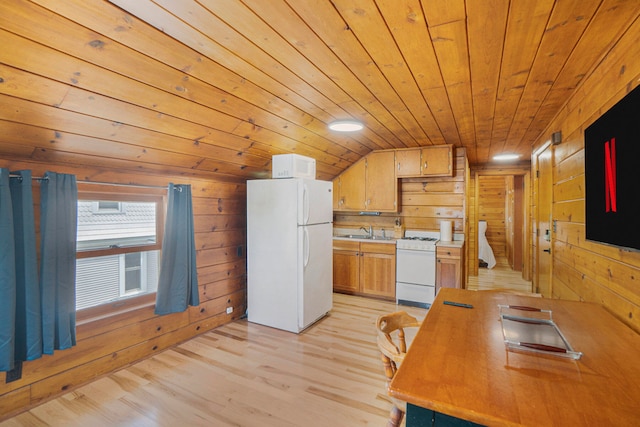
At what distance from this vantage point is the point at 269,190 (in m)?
3.51

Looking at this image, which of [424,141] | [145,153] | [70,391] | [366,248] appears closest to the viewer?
[70,391]

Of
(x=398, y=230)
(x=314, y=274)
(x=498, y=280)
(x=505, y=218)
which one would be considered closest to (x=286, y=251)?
(x=314, y=274)

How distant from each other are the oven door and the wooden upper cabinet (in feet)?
3.33

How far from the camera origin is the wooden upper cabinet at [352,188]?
16.2 feet

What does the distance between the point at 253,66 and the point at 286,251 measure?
198cm

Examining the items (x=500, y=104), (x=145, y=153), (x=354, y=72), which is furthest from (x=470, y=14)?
(x=145, y=153)

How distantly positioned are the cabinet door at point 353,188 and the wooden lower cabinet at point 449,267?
1.36 m

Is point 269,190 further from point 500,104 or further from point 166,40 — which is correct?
point 500,104

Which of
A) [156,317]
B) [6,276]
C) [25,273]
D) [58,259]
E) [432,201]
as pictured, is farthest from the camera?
[432,201]

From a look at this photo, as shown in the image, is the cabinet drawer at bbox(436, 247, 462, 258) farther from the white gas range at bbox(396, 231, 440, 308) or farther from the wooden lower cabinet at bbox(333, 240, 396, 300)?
the wooden lower cabinet at bbox(333, 240, 396, 300)

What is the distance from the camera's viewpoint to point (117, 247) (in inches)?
106

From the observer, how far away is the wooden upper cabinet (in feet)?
16.2

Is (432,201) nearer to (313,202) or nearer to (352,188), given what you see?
(352,188)

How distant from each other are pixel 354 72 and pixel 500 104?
4.69 ft
